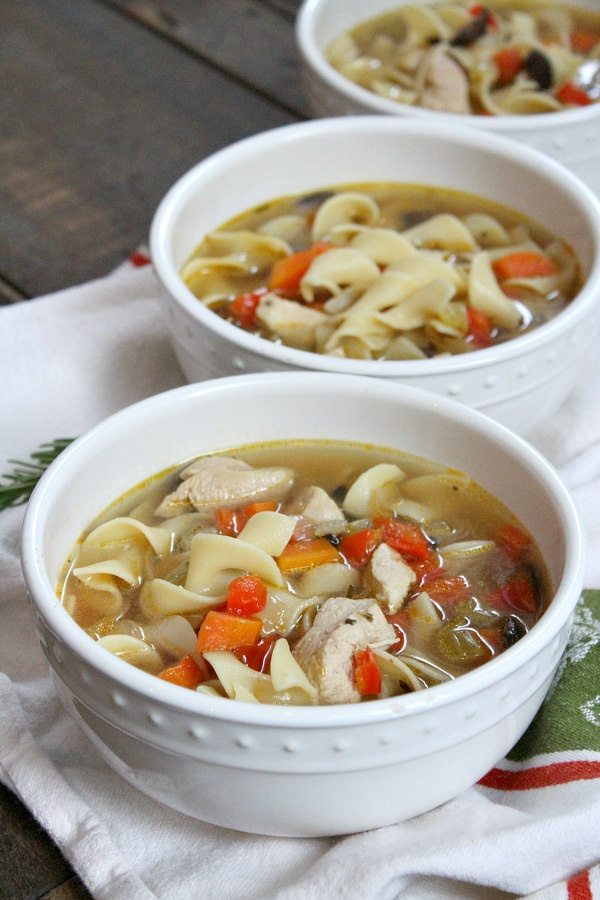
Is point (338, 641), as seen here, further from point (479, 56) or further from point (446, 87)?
point (479, 56)

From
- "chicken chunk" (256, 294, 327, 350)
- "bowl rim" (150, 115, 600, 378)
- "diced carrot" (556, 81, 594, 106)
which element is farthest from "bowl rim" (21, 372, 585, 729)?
"diced carrot" (556, 81, 594, 106)

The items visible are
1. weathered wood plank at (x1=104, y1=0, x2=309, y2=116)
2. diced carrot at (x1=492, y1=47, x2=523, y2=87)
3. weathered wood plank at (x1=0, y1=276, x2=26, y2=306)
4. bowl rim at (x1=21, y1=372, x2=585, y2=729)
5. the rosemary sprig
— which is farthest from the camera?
weathered wood plank at (x1=104, y1=0, x2=309, y2=116)

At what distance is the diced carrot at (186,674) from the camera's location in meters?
2.01

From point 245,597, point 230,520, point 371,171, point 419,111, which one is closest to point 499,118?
point 419,111

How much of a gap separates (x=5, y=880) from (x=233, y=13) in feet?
12.1

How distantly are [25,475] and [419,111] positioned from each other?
4.99ft

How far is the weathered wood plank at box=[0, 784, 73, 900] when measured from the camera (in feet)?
6.64

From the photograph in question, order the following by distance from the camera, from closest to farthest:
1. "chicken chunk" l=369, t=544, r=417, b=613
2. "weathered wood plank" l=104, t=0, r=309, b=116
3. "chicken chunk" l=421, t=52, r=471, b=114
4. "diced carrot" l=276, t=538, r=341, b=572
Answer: "chicken chunk" l=369, t=544, r=417, b=613
"diced carrot" l=276, t=538, r=341, b=572
"chicken chunk" l=421, t=52, r=471, b=114
"weathered wood plank" l=104, t=0, r=309, b=116

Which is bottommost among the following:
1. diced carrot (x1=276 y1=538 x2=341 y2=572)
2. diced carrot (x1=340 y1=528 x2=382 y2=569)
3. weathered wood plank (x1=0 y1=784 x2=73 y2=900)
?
weathered wood plank (x1=0 y1=784 x2=73 y2=900)

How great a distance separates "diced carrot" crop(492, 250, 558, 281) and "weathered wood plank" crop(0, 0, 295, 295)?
3.87ft

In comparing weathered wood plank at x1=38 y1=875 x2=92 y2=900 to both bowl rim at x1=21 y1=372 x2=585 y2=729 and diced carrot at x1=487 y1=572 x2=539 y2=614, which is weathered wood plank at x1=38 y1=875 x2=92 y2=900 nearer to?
bowl rim at x1=21 y1=372 x2=585 y2=729

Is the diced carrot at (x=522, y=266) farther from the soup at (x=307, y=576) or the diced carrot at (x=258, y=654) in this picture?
the diced carrot at (x=258, y=654)

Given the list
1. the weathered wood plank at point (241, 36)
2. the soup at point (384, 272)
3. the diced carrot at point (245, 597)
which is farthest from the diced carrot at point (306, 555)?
the weathered wood plank at point (241, 36)

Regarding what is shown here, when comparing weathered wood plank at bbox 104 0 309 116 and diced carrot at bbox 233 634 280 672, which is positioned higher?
diced carrot at bbox 233 634 280 672
